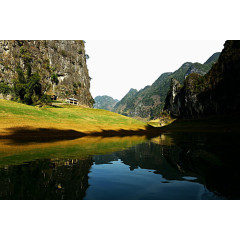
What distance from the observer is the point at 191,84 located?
12138 cm

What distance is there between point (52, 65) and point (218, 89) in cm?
10897

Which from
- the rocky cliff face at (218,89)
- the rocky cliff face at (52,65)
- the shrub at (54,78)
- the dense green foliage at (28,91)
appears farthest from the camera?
the shrub at (54,78)

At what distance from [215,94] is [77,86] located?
313 ft

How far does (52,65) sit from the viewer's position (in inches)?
4291

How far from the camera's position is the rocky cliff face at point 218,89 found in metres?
76.1

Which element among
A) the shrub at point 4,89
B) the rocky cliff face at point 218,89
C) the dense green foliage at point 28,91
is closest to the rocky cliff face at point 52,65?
the shrub at point 4,89

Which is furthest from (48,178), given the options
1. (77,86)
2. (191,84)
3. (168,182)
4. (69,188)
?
(191,84)

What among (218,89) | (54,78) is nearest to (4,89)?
(54,78)

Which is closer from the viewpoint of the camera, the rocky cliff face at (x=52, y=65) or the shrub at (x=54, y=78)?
the rocky cliff face at (x=52, y=65)

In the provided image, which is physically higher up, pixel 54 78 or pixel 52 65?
pixel 52 65

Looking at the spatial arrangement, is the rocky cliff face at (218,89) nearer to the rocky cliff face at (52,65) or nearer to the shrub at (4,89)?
the rocky cliff face at (52,65)

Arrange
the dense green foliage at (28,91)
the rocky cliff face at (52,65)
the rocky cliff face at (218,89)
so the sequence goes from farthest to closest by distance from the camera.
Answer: the rocky cliff face at (52,65) → the rocky cliff face at (218,89) → the dense green foliage at (28,91)

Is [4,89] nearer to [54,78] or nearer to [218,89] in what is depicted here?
[54,78]

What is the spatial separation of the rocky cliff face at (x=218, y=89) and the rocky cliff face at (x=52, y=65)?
82.4m
